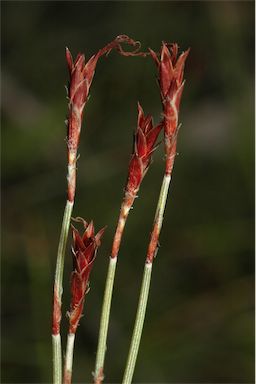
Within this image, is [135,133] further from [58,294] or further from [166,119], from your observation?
[58,294]

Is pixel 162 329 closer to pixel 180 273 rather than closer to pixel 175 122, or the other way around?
pixel 180 273

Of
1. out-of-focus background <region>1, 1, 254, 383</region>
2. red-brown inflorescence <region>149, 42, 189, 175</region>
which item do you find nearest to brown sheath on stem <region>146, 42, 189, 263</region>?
red-brown inflorescence <region>149, 42, 189, 175</region>

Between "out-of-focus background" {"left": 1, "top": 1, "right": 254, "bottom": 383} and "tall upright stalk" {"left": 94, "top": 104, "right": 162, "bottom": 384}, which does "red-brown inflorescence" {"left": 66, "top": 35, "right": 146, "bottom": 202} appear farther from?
"out-of-focus background" {"left": 1, "top": 1, "right": 254, "bottom": 383}

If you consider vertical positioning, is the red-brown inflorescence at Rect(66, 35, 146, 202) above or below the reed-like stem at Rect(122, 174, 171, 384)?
above

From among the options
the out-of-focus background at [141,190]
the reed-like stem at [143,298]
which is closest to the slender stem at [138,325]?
the reed-like stem at [143,298]

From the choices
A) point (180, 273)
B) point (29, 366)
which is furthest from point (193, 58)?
point (29, 366)

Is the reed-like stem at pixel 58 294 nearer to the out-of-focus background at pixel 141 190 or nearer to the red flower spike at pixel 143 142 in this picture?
the red flower spike at pixel 143 142

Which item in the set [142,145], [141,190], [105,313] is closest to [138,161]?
[142,145]
